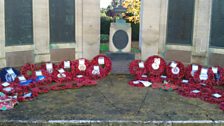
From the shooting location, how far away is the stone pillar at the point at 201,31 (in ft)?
32.9

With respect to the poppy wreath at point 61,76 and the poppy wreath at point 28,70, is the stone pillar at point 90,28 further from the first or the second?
the poppy wreath at point 28,70

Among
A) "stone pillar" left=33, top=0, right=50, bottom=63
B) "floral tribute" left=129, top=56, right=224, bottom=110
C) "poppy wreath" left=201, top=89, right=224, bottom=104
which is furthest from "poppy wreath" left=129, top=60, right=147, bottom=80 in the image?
"stone pillar" left=33, top=0, right=50, bottom=63

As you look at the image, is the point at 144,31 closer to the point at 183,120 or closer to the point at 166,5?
the point at 166,5

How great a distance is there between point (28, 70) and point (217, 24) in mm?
6610

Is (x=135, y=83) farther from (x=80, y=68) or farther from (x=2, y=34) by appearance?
(x=2, y=34)

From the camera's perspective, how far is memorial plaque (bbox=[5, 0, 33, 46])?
30.0ft

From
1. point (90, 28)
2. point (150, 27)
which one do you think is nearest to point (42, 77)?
point (90, 28)

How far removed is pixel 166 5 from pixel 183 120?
224 inches

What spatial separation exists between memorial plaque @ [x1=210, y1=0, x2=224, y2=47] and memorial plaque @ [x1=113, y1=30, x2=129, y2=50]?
10.0ft

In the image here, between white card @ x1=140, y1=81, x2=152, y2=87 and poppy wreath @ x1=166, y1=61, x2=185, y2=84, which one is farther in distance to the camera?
poppy wreath @ x1=166, y1=61, x2=185, y2=84

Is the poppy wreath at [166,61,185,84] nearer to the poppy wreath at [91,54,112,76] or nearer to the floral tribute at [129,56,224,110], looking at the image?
the floral tribute at [129,56,224,110]

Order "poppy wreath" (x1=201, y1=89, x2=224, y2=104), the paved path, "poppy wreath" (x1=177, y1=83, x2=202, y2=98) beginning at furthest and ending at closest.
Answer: "poppy wreath" (x1=177, y1=83, x2=202, y2=98) → "poppy wreath" (x1=201, y1=89, x2=224, y2=104) → the paved path

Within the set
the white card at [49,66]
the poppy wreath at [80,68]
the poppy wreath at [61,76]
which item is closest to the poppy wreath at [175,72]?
the poppy wreath at [80,68]

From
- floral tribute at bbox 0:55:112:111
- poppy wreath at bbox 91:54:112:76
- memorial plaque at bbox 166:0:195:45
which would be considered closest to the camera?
floral tribute at bbox 0:55:112:111
